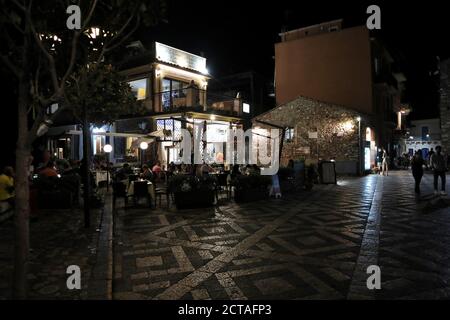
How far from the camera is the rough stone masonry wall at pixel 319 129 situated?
21578 millimetres

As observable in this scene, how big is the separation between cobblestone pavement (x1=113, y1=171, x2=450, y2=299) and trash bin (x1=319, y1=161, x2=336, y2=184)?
21.8 ft

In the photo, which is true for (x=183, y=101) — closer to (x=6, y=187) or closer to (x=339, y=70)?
(x=339, y=70)

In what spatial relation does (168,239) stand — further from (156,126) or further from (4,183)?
(156,126)

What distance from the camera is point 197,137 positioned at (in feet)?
45.7

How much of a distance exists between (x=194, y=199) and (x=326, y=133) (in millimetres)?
14715

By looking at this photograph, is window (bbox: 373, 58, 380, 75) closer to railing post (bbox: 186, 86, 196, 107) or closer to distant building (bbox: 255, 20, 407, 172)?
distant building (bbox: 255, 20, 407, 172)

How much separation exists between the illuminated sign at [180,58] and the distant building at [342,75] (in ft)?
21.3

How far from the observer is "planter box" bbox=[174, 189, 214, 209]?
9797 millimetres

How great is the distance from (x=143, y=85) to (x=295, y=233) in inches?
697

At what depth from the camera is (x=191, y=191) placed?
9859mm

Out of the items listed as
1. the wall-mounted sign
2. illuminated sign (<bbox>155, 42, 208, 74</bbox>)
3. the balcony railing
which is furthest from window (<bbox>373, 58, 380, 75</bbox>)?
illuminated sign (<bbox>155, 42, 208, 74</bbox>)
